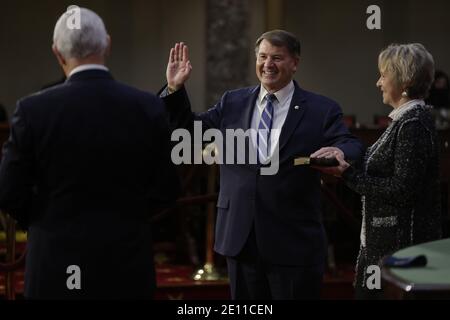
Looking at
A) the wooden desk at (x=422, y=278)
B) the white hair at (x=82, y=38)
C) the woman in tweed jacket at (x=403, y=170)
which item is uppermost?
the white hair at (x=82, y=38)

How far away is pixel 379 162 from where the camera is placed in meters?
3.99

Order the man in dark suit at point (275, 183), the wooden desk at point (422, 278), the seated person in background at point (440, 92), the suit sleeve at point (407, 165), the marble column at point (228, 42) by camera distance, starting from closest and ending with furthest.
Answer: the wooden desk at point (422, 278) → the suit sleeve at point (407, 165) → the man in dark suit at point (275, 183) → the marble column at point (228, 42) → the seated person in background at point (440, 92)

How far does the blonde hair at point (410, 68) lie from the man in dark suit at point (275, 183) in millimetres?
341

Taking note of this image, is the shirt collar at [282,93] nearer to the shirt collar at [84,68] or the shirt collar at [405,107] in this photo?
the shirt collar at [405,107]

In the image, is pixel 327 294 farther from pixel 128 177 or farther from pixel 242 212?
pixel 128 177

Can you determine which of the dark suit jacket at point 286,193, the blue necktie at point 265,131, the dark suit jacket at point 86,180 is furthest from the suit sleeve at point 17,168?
the blue necktie at point 265,131

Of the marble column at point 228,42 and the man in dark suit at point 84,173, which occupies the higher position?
the marble column at point 228,42

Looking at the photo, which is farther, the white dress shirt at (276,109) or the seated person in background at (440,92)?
the seated person in background at (440,92)

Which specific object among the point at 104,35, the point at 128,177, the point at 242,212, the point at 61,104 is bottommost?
the point at 242,212

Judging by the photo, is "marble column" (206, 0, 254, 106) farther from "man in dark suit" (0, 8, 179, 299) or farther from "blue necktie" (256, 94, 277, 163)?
"man in dark suit" (0, 8, 179, 299)

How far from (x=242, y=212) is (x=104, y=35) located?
1.23 m

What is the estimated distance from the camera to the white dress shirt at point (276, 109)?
416 centimetres

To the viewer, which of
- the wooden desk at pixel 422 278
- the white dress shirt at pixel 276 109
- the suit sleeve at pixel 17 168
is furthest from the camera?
the white dress shirt at pixel 276 109
